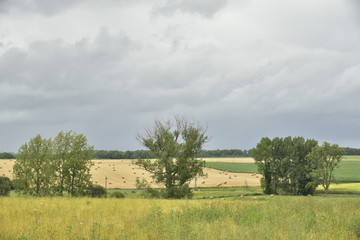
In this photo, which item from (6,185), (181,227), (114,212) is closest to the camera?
(181,227)

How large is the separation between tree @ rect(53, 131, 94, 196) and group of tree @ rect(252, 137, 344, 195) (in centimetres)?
4305

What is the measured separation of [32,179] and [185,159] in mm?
15978

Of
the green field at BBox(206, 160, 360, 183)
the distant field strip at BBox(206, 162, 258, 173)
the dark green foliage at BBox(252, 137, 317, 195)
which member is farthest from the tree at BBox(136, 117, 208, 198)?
the distant field strip at BBox(206, 162, 258, 173)

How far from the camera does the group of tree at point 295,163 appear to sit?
65.2 meters

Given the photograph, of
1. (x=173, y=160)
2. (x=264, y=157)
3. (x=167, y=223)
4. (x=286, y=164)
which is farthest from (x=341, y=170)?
(x=167, y=223)

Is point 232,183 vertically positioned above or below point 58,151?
below

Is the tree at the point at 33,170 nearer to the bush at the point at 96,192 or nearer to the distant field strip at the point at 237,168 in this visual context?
the bush at the point at 96,192

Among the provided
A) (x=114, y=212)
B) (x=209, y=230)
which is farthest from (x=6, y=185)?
(x=209, y=230)

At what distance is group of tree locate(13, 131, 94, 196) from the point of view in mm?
34406

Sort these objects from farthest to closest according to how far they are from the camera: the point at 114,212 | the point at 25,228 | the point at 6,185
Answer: the point at 6,185
the point at 114,212
the point at 25,228

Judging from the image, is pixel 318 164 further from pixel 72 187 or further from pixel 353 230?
pixel 353 230

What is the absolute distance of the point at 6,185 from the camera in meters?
38.8

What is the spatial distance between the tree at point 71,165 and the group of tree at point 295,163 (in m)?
43.1

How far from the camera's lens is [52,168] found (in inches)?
1356
